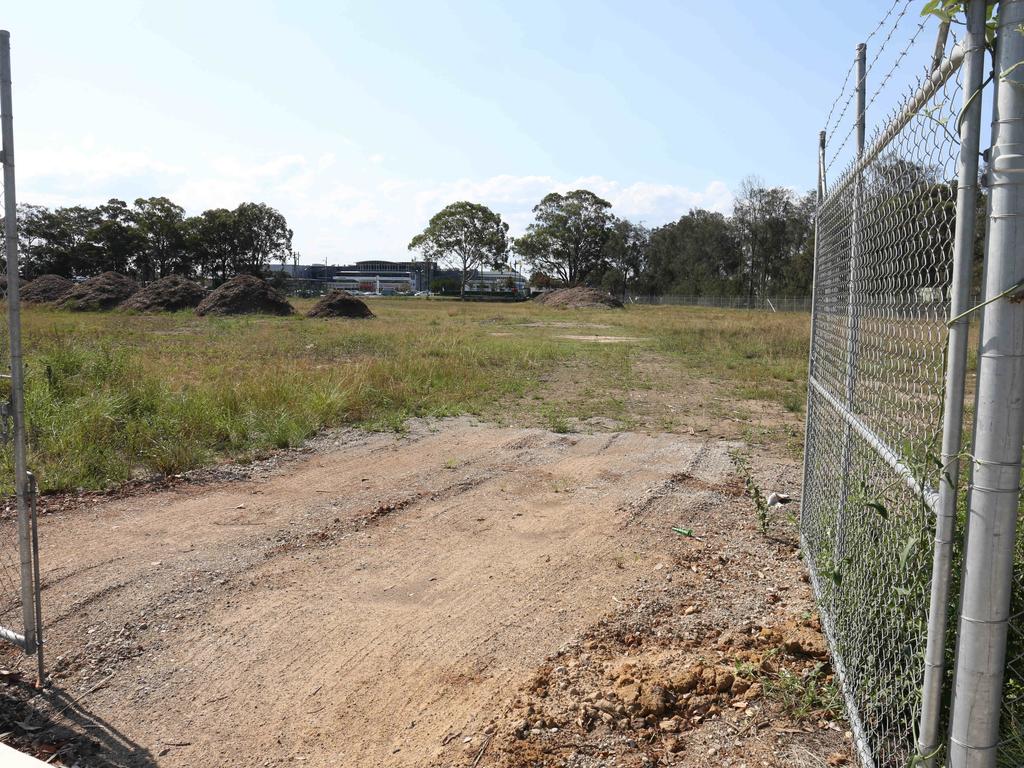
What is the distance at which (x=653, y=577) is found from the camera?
4652 millimetres

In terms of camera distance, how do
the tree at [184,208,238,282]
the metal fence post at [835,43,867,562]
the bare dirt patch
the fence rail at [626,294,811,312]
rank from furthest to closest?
1. the tree at [184,208,238,282]
2. the fence rail at [626,294,811,312]
3. the bare dirt patch
4. the metal fence post at [835,43,867,562]

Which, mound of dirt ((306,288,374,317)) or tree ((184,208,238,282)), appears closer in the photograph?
mound of dirt ((306,288,374,317))

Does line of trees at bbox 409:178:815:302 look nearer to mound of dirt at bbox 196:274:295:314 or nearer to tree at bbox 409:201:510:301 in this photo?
tree at bbox 409:201:510:301

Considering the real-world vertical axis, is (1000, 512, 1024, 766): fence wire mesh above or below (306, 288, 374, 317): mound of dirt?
below

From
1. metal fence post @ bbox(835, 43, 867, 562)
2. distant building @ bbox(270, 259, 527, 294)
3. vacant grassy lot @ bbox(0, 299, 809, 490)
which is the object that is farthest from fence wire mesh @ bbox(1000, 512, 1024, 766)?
distant building @ bbox(270, 259, 527, 294)

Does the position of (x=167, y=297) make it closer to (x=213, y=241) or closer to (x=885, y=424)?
(x=213, y=241)

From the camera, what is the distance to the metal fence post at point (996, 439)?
5.22 feet

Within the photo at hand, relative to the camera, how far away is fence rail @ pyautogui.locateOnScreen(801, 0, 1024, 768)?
1632 millimetres

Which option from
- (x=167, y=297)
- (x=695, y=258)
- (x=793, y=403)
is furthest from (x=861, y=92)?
(x=695, y=258)

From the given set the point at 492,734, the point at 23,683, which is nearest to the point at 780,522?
the point at 492,734

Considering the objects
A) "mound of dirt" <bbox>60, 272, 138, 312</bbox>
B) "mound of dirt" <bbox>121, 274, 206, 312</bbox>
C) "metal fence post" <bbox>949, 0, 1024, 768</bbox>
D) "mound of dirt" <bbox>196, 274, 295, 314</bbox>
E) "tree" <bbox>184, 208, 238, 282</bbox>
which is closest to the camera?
"metal fence post" <bbox>949, 0, 1024, 768</bbox>

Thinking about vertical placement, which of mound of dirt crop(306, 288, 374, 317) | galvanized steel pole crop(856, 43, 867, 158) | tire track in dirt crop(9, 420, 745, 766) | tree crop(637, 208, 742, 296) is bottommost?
tire track in dirt crop(9, 420, 745, 766)

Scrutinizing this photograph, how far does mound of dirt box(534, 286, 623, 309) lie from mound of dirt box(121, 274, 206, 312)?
1068 inches

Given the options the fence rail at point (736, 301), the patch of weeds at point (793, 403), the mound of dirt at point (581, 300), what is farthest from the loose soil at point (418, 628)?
the mound of dirt at point (581, 300)
